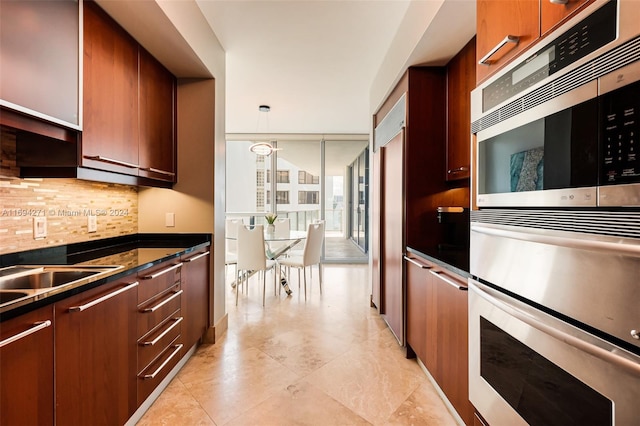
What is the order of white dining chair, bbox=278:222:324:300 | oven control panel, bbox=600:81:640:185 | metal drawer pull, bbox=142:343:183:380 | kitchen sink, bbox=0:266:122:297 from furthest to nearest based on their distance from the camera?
white dining chair, bbox=278:222:324:300 → metal drawer pull, bbox=142:343:183:380 → kitchen sink, bbox=0:266:122:297 → oven control panel, bbox=600:81:640:185

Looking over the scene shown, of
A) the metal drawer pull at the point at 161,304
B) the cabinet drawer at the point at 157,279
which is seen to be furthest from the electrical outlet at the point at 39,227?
the metal drawer pull at the point at 161,304

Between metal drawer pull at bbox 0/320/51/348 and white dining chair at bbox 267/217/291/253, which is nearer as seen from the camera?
metal drawer pull at bbox 0/320/51/348

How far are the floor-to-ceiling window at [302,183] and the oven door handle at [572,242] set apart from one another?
5129 millimetres

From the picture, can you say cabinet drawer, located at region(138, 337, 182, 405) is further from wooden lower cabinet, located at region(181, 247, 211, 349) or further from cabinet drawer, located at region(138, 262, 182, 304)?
cabinet drawer, located at region(138, 262, 182, 304)

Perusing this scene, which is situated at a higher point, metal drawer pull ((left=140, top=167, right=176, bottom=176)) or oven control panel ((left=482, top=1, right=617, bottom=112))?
oven control panel ((left=482, top=1, right=617, bottom=112))

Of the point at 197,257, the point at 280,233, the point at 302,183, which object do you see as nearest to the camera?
the point at 197,257

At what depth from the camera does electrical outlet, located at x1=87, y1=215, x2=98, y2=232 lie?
2024mm

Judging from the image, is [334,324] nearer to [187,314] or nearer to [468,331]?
[187,314]

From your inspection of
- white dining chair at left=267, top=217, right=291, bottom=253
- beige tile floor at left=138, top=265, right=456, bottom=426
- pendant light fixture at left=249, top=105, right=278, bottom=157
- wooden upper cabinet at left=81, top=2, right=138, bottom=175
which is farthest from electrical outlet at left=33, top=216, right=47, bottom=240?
pendant light fixture at left=249, top=105, right=278, bottom=157

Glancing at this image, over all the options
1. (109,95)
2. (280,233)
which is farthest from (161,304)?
(280,233)

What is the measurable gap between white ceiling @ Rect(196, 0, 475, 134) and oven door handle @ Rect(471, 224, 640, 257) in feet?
4.34

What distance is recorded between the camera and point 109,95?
1755 millimetres

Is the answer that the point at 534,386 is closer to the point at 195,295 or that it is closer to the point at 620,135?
the point at 620,135

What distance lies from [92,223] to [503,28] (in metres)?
2.59
